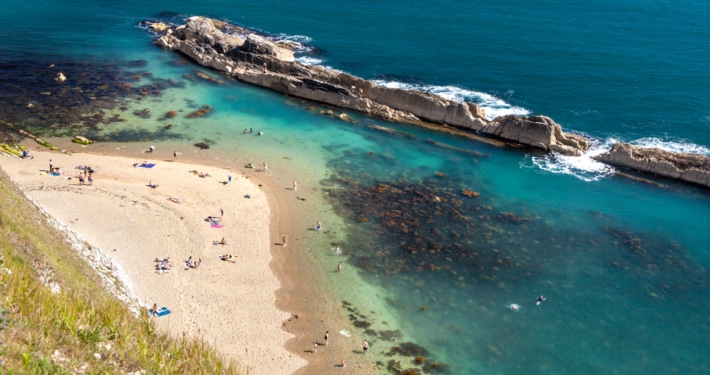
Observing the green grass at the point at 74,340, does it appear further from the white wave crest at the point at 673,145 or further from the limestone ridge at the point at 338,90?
the white wave crest at the point at 673,145

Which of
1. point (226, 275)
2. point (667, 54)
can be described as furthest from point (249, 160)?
point (667, 54)

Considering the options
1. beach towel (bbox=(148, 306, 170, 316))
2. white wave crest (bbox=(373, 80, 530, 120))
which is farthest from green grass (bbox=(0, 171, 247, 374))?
white wave crest (bbox=(373, 80, 530, 120))

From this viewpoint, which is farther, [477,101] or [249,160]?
[477,101]

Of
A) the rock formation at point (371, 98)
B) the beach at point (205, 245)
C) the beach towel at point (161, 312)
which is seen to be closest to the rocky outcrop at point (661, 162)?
the rock formation at point (371, 98)

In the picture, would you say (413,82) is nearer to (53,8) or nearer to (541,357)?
(541,357)

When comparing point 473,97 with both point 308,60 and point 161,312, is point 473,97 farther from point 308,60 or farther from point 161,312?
point 161,312

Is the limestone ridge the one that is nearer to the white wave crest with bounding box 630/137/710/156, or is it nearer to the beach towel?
the white wave crest with bounding box 630/137/710/156
